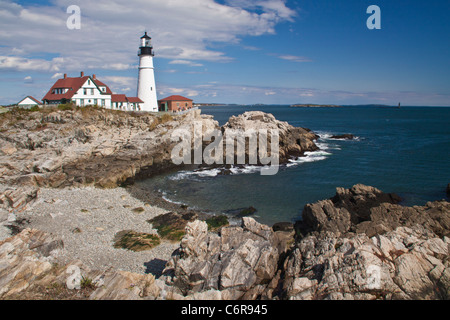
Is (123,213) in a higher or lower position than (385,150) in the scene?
lower

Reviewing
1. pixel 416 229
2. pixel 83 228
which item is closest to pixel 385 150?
pixel 416 229

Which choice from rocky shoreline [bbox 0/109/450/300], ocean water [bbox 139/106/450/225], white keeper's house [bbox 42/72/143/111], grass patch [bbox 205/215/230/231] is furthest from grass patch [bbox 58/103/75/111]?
grass patch [bbox 205/215/230/231]

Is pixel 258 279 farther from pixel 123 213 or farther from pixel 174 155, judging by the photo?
pixel 174 155

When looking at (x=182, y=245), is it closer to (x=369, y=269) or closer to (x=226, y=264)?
(x=226, y=264)

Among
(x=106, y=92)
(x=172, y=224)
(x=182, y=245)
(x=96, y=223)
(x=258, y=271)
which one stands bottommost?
(x=172, y=224)

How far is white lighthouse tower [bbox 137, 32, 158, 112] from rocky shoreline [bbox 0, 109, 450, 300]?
22115 millimetres

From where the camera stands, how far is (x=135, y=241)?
17.8 metres

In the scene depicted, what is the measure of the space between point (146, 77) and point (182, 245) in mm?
44141

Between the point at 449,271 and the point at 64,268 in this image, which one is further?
the point at 64,268

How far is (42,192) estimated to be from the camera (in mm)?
25031

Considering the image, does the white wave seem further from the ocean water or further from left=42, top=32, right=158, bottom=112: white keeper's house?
left=42, top=32, right=158, bottom=112: white keeper's house

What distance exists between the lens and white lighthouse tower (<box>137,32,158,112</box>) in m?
50.2

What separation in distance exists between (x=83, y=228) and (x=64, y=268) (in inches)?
326

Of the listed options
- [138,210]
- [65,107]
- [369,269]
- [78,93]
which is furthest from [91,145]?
[369,269]
